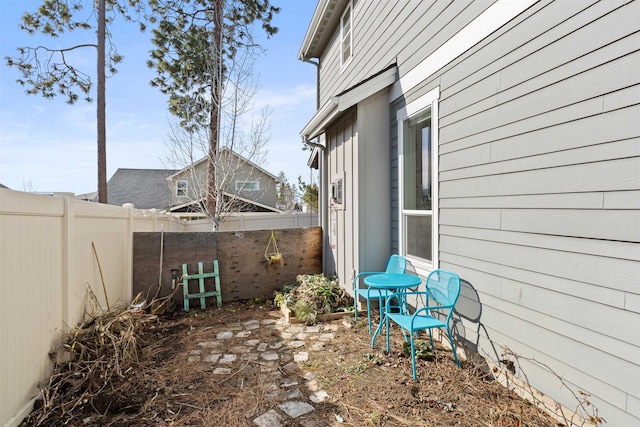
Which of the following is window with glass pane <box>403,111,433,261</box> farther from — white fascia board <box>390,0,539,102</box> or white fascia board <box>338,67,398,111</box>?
white fascia board <box>338,67,398,111</box>

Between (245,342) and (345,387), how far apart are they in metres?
1.60

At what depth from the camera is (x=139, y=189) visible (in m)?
22.4

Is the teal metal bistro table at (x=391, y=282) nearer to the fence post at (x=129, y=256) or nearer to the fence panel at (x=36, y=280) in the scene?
the fence panel at (x=36, y=280)

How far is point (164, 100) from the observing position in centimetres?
1284

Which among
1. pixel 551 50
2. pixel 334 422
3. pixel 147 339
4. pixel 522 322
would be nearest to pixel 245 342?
pixel 147 339

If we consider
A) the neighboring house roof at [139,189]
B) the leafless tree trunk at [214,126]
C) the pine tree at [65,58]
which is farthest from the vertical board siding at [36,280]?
the neighboring house roof at [139,189]

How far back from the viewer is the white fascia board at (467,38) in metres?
2.60

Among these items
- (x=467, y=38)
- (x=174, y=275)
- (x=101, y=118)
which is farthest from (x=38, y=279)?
(x=101, y=118)

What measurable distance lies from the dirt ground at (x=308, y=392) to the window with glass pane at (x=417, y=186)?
49.1 inches

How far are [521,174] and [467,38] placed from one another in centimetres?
150

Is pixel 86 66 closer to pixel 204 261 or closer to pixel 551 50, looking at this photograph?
pixel 204 261

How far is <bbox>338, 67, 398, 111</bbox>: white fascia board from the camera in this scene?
14.3ft

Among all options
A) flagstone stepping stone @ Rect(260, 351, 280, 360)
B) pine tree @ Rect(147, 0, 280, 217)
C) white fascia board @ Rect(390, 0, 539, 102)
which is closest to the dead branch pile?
flagstone stepping stone @ Rect(260, 351, 280, 360)

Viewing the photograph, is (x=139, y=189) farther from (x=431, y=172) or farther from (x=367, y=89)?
(x=431, y=172)
